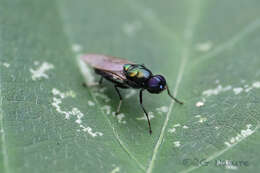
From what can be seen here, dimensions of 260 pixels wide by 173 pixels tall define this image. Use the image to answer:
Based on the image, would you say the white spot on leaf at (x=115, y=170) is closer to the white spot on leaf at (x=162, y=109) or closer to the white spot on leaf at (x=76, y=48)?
the white spot on leaf at (x=162, y=109)

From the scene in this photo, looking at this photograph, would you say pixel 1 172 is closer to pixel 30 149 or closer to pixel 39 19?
pixel 30 149

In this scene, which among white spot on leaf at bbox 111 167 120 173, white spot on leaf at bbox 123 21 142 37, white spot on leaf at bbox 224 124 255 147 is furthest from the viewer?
white spot on leaf at bbox 123 21 142 37

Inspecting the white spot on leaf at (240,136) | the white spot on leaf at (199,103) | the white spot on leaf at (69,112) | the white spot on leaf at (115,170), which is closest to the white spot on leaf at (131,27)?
the white spot on leaf at (69,112)

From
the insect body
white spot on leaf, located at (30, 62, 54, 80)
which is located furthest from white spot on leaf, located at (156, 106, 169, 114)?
white spot on leaf, located at (30, 62, 54, 80)

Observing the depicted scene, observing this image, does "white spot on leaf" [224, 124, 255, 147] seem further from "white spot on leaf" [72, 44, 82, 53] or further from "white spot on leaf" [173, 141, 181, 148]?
"white spot on leaf" [72, 44, 82, 53]

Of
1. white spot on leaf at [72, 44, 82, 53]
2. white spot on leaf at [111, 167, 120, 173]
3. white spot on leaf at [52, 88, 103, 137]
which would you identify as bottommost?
white spot on leaf at [111, 167, 120, 173]

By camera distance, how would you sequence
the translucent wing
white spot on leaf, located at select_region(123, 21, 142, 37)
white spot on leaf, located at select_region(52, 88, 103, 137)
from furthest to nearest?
white spot on leaf, located at select_region(123, 21, 142, 37) < the translucent wing < white spot on leaf, located at select_region(52, 88, 103, 137)

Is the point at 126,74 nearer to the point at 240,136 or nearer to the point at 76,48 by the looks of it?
the point at 76,48
